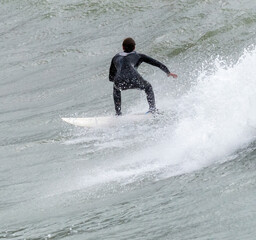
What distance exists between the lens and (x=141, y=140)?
12.7 metres

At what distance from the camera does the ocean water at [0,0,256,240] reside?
26.2 ft

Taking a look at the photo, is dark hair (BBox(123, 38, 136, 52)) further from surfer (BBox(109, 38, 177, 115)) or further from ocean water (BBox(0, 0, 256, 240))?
ocean water (BBox(0, 0, 256, 240))

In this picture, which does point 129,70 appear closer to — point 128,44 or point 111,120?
point 128,44

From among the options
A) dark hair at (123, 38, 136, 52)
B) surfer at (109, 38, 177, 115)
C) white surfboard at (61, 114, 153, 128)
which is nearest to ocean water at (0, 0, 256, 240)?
white surfboard at (61, 114, 153, 128)

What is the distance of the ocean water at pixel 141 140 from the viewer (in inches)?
314

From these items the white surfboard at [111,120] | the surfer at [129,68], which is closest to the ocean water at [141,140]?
the white surfboard at [111,120]

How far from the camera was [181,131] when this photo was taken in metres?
12.0

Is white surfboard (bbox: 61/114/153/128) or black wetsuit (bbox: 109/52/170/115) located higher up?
black wetsuit (bbox: 109/52/170/115)

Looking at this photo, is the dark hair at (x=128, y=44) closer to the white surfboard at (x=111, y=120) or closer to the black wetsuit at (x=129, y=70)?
the black wetsuit at (x=129, y=70)

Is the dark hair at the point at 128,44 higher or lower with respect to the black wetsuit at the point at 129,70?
higher

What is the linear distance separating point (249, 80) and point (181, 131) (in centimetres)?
157

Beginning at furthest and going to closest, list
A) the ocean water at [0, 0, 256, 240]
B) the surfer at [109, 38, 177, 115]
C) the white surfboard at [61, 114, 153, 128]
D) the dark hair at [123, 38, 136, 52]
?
the white surfboard at [61, 114, 153, 128]
the surfer at [109, 38, 177, 115]
the dark hair at [123, 38, 136, 52]
the ocean water at [0, 0, 256, 240]

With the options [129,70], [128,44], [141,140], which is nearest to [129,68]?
[129,70]

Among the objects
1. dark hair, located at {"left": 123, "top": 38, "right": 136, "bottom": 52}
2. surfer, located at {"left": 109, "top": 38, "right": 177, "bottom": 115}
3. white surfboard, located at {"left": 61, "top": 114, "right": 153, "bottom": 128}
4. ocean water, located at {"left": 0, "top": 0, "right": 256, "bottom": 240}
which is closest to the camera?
ocean water, located at {"left": 0, "top": 0, "right": 256, "bottom": 240}
